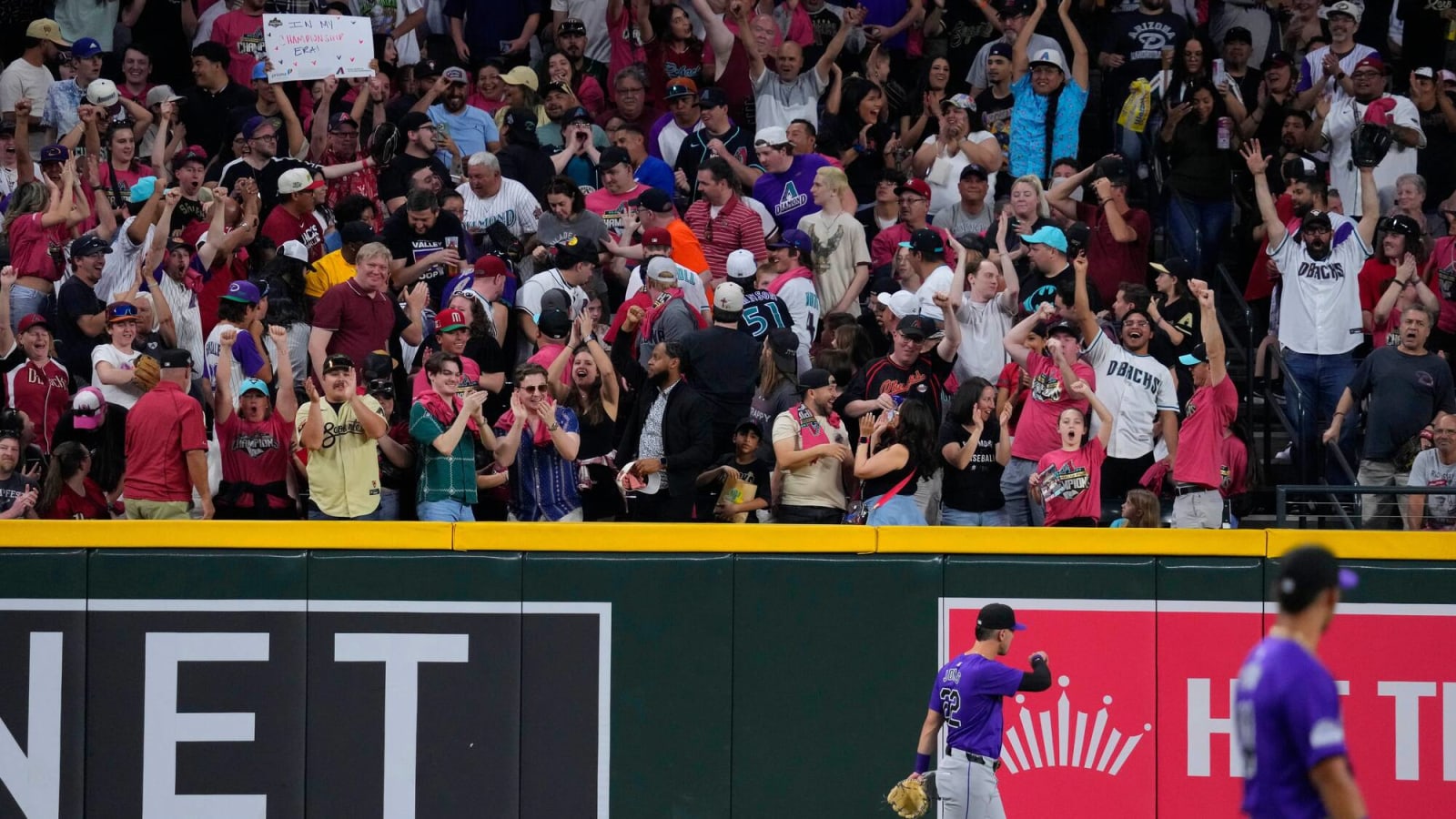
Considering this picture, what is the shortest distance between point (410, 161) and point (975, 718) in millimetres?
7901

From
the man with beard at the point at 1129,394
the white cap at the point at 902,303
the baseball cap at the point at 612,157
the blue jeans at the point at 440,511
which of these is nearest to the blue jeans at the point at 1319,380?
the man with beard at the point at 1129,394

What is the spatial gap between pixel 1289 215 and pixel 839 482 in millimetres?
5689

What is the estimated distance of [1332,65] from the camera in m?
16.4

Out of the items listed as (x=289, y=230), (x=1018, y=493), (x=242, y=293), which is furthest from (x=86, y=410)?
(x=1018, y=493)

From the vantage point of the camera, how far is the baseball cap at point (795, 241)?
13.6 m

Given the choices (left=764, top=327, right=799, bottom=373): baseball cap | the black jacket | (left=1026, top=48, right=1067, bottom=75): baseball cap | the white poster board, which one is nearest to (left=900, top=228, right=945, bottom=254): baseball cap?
(left=764, top=327, right=799, bottom=373): baseball cap

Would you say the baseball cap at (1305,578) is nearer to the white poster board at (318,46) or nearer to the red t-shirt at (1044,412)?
the red t-shirt at (1044,412)

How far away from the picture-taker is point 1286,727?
5.98 m

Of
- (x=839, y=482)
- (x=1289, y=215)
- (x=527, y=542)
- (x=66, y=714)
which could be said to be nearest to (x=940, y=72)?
(x=1289, y=215)

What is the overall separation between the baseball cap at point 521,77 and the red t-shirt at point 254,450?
230 inches

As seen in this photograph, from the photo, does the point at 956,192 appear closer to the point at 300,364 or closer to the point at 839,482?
the point at 839,482

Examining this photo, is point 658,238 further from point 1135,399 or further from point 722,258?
point 1135,399

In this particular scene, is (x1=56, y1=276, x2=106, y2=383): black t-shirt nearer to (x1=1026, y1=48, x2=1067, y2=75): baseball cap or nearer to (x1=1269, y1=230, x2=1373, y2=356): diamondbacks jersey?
(x1=1026, y1=48, x2=1067, y2=75): baseball cap

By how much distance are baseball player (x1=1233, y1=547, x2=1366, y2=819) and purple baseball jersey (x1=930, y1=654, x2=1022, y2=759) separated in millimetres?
2899
